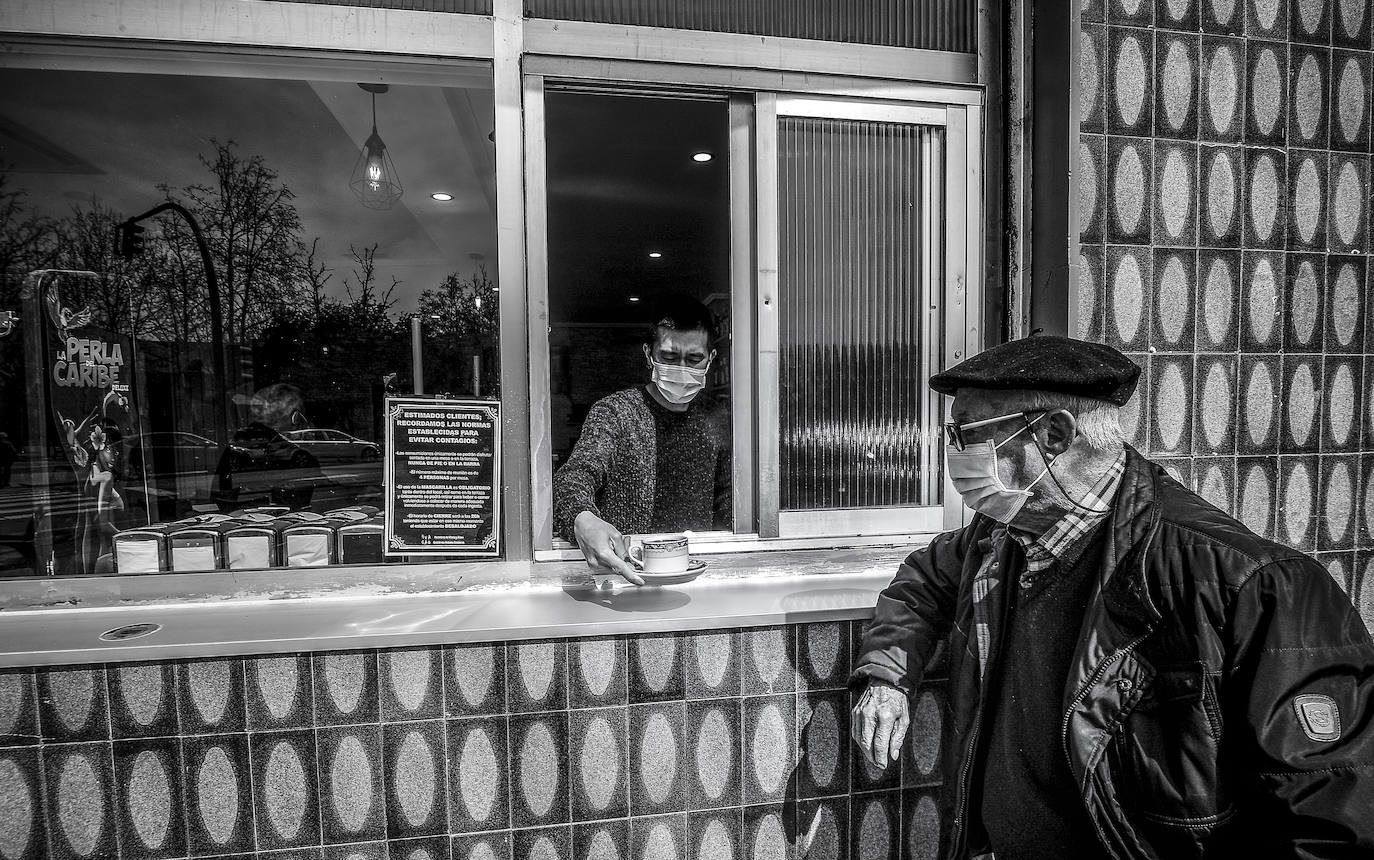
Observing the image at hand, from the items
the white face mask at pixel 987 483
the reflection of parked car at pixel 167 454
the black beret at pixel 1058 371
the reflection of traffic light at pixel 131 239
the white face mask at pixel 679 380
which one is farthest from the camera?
the reflection of traffic light at pixel 131 239

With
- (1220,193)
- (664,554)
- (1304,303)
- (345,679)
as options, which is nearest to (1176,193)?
(1220,193)

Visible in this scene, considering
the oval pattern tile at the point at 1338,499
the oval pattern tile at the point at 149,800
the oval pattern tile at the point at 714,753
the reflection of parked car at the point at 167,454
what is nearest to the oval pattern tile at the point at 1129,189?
the oval pattern tile at the point at 1338,499

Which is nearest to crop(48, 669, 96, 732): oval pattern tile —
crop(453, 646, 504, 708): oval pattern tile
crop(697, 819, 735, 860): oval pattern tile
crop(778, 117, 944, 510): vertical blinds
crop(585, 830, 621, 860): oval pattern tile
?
crop(453, 646, 504, 708): oval pattern tile

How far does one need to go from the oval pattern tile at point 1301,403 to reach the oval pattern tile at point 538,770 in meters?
2.98

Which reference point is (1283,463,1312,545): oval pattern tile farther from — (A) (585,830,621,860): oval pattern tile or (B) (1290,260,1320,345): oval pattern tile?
(A) (585,830,621,860): oval pattern tile

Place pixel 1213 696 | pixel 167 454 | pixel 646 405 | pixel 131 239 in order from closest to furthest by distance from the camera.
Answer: pixel 1213 696, pixel 646 405, pixel 167 454, pixel 131 239

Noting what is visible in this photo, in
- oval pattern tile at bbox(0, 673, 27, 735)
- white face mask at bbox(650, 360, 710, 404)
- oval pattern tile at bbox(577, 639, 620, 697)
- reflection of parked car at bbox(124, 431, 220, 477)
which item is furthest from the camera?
reflection of parked car at bbox(124, 431, 220, 477)

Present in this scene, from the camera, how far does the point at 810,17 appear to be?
2.45 m

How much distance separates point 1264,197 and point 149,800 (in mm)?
4212

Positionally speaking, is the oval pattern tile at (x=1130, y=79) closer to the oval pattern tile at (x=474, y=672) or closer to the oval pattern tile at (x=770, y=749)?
the oval pattern tile at (x=770, y=749)

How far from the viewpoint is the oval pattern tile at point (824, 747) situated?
2041 mm

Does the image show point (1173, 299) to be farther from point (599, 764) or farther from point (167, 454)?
point (167, 454)

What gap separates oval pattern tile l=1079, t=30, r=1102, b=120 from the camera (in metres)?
2.35

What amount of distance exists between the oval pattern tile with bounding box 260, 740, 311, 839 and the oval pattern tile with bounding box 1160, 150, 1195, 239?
3381 mm
